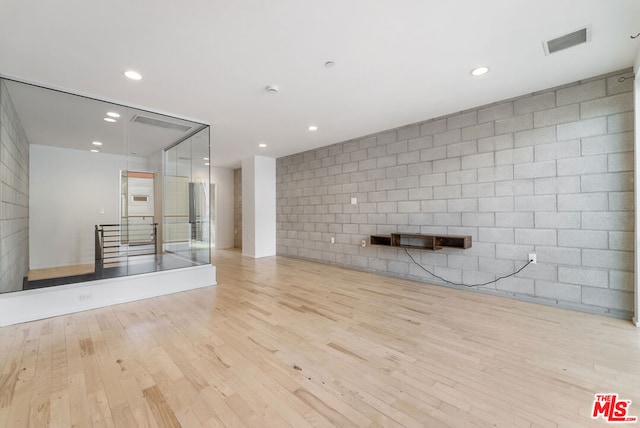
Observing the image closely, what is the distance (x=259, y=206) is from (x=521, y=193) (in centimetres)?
545

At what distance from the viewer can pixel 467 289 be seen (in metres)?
3.91

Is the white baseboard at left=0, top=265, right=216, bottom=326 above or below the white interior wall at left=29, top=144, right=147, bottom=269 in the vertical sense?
below

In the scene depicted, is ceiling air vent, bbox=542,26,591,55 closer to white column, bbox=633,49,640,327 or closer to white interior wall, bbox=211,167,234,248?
white column, bbox=633,49,640,327

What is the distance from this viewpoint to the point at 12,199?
301cm

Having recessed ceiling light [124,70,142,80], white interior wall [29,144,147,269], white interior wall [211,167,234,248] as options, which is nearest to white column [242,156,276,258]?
white interior wall [211,167,234,248]

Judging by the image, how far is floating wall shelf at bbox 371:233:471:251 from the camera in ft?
12.8

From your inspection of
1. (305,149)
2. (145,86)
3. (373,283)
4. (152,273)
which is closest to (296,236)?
(305,149)

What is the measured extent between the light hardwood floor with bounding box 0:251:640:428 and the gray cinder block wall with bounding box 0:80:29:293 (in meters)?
0.71

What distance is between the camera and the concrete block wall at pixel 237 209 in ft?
28.6

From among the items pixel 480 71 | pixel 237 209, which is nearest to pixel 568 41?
pixel 480 71

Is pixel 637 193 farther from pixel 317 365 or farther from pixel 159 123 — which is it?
pixel 159 123

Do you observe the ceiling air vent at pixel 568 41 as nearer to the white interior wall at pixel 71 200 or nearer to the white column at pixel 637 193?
the white column at pixel 637 193

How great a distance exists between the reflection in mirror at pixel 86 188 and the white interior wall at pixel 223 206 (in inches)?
149

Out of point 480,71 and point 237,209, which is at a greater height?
point 480,71
